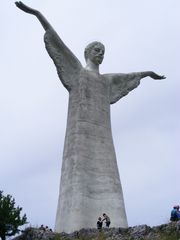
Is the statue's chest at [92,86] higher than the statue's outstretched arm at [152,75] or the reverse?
the reverse

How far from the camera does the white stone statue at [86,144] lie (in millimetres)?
18500

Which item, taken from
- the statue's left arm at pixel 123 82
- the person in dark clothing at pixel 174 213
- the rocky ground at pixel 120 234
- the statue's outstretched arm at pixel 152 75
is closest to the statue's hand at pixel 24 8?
the statue's left arm at pixel 123 82

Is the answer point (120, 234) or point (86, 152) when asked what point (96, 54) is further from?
point (120, 234)

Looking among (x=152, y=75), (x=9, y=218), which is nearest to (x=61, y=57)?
(x=152, y=75)

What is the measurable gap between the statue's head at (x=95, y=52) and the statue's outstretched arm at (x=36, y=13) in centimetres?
218

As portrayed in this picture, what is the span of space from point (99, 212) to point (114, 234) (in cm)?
364

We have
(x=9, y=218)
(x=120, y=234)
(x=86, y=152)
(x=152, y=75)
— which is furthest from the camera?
(x=9, y=218)

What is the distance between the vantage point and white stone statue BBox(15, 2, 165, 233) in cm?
1850

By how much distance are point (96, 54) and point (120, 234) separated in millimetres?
9076

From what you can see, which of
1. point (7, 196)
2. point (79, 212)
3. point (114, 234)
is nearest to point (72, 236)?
point (114, 234)

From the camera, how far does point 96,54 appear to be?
70.9 feet

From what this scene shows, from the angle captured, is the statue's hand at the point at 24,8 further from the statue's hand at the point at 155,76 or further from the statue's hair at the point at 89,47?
the statue's hand at the point at 155,76

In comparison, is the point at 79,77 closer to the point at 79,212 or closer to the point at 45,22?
the point at 45,22

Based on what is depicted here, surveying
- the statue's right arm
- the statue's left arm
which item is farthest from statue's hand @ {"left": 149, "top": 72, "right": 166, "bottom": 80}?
the statue's right arm
